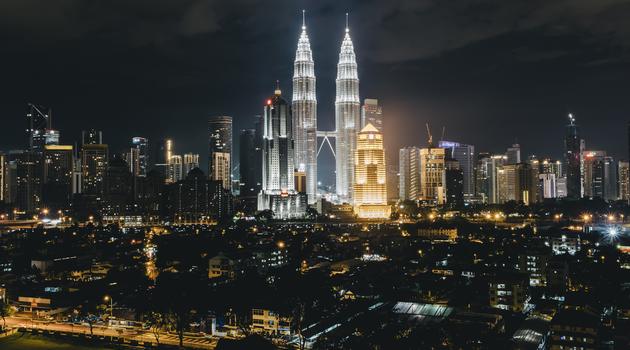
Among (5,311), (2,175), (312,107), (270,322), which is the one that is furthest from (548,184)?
(5,311)

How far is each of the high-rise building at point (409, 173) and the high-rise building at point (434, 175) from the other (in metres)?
3.93

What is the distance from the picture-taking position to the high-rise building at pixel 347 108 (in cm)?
5122

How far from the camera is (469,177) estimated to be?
65.8 metres

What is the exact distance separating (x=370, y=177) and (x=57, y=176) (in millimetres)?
26268

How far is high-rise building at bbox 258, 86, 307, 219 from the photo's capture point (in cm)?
4766

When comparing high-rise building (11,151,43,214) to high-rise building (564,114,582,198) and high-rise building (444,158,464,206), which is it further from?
high-rise building (564,114,582,198)

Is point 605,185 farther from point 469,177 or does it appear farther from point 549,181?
point 469,177

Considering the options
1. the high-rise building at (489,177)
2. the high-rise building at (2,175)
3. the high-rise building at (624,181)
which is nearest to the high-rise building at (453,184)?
the high-rise building at (489,177)

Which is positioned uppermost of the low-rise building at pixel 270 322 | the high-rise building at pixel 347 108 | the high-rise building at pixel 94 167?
the high-rise building at pixel 347 108

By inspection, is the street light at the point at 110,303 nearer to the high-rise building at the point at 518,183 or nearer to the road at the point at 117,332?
the road at the point at 117,332

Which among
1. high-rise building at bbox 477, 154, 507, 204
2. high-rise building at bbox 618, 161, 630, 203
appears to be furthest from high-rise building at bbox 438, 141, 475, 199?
high-rise building at bbox 618, 161, 630, 203

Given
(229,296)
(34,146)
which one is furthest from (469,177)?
(229,296)

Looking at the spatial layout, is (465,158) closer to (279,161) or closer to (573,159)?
(573,159)

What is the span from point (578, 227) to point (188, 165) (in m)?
45.1
